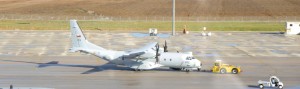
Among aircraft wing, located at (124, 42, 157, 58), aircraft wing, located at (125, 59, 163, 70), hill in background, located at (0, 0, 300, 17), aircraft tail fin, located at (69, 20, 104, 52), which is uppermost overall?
hill in background, located at (0, 0, 300, 17)

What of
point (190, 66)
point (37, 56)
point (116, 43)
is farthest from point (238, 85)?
point (116, 43)

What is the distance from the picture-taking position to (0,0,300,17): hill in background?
144 meters

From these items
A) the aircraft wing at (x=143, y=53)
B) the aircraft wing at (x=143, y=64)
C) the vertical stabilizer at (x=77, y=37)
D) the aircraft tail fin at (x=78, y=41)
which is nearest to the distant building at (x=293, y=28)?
the aircraft wing at (x=143, y=53)

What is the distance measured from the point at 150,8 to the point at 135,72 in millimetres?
109869

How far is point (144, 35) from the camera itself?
84125 mm

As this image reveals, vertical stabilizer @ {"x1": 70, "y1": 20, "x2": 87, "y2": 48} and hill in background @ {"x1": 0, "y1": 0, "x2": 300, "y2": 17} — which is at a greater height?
hill in background @ {"x1": 0, "y1": 0, "x2": 300, "y2": 17}

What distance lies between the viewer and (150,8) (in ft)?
507

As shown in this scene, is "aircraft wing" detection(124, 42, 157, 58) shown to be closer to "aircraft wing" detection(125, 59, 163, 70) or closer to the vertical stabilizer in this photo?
"aircraft wing" detection(125, 59, 163, 70)

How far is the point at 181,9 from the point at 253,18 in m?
24.4

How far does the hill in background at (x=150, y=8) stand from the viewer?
14450 centimetres

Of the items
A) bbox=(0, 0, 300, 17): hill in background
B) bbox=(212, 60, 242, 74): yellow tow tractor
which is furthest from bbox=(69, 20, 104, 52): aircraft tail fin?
bbox=(0, 0, 300, 17): hill in background

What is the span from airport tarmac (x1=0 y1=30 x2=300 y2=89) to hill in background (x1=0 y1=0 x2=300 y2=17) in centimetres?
A: 6019

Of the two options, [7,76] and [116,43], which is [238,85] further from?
[116,43]

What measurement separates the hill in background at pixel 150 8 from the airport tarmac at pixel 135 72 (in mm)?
60188
